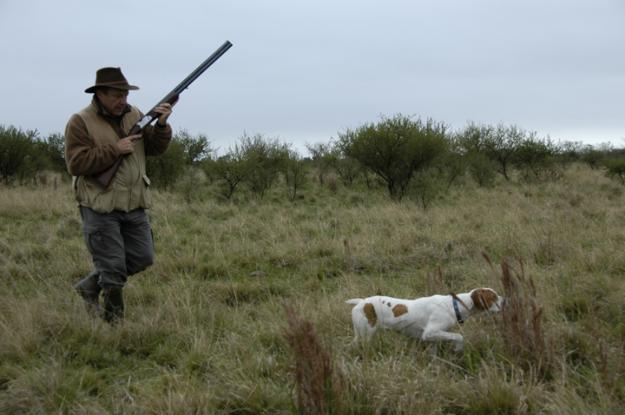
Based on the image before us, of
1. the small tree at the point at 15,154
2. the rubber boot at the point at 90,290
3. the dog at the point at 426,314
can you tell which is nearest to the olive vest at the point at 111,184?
the rubber boot at the point at 90,290

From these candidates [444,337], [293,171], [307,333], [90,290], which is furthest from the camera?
[293,171]

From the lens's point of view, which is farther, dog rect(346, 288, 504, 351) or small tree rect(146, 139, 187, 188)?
small tree rect(146, 139, 187, 188)

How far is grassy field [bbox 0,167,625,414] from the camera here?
2.40m

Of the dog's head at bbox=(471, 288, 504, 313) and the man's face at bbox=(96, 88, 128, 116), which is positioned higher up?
the man's face at bbox=(96, 88, 128, 116)

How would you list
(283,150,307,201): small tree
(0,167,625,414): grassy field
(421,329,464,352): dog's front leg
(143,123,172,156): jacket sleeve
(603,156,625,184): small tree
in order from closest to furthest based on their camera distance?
(0,167,625,414): grassy field < (421,329,464,352): dog's front leg < (143,123,172,156): jacket sleeve < (283,150,307,201): small tree < (603,156,625,184): small tree

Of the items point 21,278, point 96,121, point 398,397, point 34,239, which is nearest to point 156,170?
point 34,239

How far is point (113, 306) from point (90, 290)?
11.9 inches

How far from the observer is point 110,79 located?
11.9ft

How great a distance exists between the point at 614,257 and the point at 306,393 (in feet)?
13.9

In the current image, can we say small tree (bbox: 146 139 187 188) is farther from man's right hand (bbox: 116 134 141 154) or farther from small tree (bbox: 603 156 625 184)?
small tree (bbox: 603 156 625 184)

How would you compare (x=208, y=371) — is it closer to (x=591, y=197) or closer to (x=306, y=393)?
(x=306, y=393)

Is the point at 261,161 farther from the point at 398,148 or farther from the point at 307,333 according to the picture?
the point at 307,333

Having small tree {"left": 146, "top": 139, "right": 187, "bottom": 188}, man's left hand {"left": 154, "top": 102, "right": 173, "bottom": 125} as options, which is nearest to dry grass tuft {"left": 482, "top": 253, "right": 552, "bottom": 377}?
man's left hand {"left": 154, "top": 102, "right": 173, "bottom": 125}

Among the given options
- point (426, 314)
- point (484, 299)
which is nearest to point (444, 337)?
point (426, 314)
